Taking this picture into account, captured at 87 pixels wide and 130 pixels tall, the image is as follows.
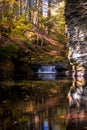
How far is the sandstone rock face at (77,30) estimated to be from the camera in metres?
7.02

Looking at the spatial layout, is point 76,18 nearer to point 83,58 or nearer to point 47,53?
point 83,58

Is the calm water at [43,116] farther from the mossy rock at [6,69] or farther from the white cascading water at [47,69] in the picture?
the white cascading water at [47,69]

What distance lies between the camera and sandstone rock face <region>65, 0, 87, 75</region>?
23.0 ft

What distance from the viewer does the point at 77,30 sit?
7.35m

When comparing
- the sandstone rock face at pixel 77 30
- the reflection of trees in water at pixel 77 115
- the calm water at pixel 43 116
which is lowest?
the calm water at pixel 43 116

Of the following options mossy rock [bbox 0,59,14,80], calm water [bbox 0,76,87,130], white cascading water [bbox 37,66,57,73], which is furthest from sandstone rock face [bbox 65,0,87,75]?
white cascading water [bbox 37,66,57,73]

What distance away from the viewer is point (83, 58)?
300 inches

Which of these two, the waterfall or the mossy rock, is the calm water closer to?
the mossy rock

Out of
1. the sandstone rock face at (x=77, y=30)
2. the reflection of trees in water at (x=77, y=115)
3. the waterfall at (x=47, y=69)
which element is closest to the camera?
the reflection of trees in water at (x=77, y=115)

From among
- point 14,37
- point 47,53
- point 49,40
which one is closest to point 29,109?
point 14,37

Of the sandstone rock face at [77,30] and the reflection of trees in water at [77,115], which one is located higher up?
the sandstone rock face at [77,30]

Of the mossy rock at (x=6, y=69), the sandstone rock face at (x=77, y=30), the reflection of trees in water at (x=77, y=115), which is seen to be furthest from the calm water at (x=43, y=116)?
the mossy rock at (x=6, y=69)

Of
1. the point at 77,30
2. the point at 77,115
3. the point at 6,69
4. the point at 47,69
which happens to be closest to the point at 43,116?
the point at 77,115

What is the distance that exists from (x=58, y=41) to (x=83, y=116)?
28651mm
